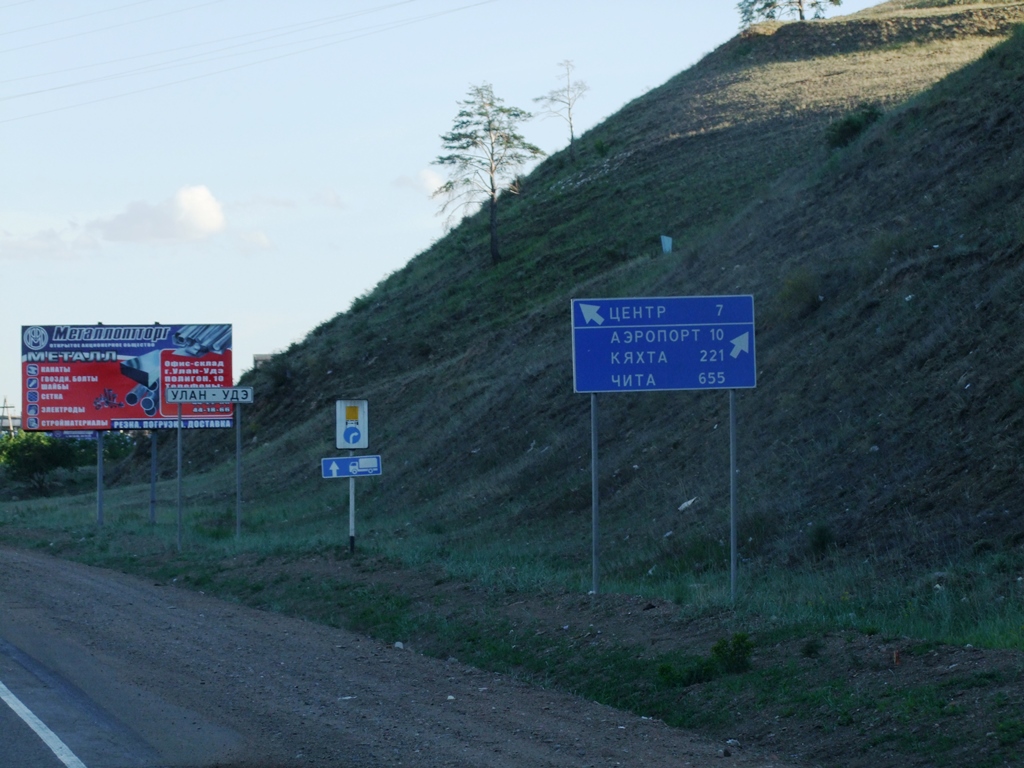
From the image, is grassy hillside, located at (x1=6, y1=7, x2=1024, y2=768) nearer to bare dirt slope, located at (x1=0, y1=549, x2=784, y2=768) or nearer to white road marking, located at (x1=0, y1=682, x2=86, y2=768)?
bare dirt slope, located at (x1=0, y1=549, x2=784, y2=768)

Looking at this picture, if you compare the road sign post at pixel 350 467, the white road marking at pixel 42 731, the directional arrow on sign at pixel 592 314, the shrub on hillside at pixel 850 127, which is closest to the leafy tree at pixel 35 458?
the shrub on hillside at pixel 850 127

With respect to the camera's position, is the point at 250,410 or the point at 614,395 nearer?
the point at 614,395

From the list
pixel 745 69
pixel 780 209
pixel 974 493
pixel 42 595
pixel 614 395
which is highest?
pixel 745 69

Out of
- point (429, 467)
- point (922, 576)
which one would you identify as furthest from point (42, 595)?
point (429, 467)

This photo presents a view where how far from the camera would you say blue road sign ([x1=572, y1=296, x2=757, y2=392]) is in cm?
1251

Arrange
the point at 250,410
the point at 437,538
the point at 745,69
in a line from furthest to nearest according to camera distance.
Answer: the point at 745,69, the point at 250,410, the point at 437,538

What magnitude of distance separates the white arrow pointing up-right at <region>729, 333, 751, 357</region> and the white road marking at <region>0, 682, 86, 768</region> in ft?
26.0

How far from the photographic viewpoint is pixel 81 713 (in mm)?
8664

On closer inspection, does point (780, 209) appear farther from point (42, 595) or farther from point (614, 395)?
point (42, 595)

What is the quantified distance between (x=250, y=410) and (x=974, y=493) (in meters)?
45.5

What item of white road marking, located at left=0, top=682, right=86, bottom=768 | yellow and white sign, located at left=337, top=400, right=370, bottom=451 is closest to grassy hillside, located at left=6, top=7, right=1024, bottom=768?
yellow and white sign, located at left=337, top=400, right=370, bottom=451

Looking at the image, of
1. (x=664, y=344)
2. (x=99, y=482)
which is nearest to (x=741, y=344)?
(x=664, y=344)

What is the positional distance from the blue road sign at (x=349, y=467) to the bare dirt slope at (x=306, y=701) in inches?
145

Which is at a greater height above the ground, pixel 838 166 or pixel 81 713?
pixel 838 166
